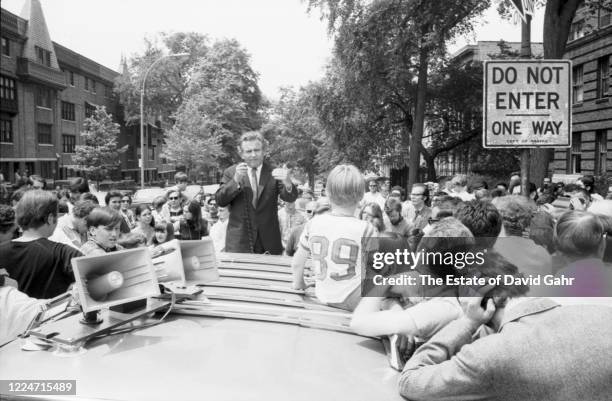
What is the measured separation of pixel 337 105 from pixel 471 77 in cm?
637

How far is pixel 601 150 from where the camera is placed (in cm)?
2252

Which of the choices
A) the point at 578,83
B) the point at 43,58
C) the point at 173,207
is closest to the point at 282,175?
the point at 173,207

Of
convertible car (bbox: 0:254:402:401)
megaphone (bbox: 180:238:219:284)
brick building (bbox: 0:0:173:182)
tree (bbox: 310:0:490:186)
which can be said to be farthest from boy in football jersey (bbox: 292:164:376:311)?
brick building (bbox: 0:0:173:182)

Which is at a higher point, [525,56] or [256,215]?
[525,56]

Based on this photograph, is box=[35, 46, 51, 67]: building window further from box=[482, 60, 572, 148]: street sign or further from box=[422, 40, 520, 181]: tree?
box=[482, 60, 572, 148]: street sign

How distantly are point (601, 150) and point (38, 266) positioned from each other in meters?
23.6

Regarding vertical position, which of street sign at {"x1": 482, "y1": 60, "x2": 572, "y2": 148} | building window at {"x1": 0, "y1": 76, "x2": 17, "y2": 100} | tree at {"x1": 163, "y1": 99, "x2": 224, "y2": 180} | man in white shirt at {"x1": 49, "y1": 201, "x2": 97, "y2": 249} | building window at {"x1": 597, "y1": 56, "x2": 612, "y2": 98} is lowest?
man in white shirt at {"x1": 49, "y1": 201, "x2": 97, "y2": 249}

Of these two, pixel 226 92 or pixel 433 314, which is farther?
pixel 226 92

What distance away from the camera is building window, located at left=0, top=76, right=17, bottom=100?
31250 mm

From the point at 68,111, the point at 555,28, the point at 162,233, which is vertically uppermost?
the point at 68,111

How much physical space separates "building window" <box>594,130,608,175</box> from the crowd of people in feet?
66.1

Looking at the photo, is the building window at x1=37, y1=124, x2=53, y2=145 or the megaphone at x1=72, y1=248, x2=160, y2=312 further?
the building window at x1=37, y1=124, x2=53, y2=145

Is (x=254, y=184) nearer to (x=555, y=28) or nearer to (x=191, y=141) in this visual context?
(x=555, y=28)

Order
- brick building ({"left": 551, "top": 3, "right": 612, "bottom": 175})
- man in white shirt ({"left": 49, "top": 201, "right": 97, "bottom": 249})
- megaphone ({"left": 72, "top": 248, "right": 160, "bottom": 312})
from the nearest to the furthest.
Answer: megaphone ({"left": 72, "top": 248, "right": 160, "bottom": 312}), man in white shirt ({"left": 49, "top": 201, "right": 97, "bottom": 249}), brick building ({"left": 551, "top": 3, "right": 612, "bottom": 175})
